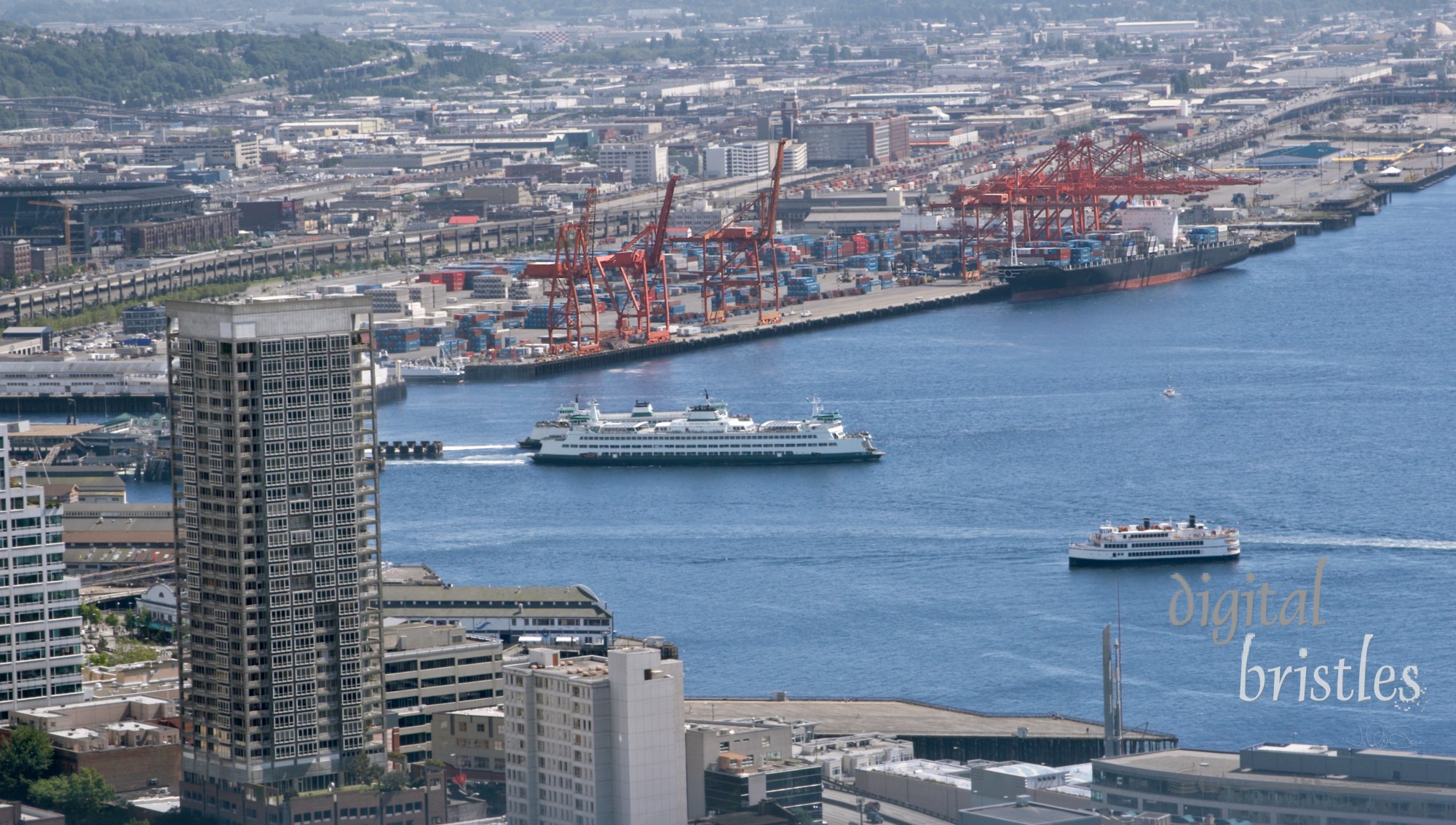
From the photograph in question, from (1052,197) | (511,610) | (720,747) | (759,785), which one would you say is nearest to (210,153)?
(1052,197)

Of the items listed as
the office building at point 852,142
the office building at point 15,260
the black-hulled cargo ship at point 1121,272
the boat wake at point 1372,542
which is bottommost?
the boat wake at point 1372,542

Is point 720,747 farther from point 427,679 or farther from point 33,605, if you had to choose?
point 33,605

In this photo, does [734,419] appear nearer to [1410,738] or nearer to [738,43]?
[1410,738]

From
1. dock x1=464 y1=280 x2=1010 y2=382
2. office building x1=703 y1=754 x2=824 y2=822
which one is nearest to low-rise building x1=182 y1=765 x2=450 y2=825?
office building x1=703 y1=754 x2=824 y2=822

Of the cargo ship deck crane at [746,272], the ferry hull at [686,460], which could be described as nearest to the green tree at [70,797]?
the ferry hull at [686,460]

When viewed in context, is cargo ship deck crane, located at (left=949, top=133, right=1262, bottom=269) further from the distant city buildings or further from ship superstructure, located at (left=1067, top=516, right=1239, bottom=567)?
the distant city buildings

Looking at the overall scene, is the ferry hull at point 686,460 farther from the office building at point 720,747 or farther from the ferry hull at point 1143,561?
the office building at point 720,747
